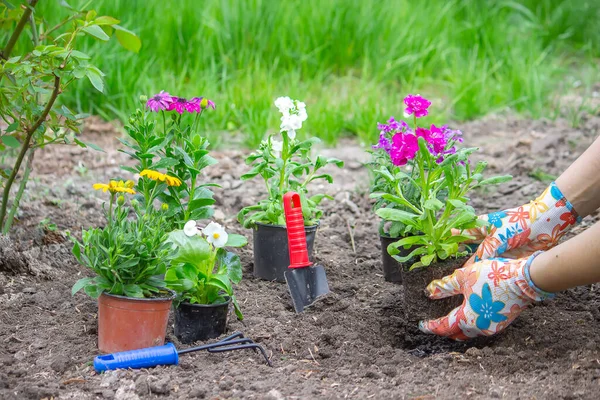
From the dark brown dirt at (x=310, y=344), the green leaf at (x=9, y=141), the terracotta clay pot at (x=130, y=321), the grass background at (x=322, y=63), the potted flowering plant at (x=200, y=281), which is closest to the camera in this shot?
the dark brown dirt at (x=310, y=344)

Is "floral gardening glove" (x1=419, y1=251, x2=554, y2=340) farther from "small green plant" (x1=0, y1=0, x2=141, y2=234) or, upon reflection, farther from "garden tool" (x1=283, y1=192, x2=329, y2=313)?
"small green plant" (x1=0, y1=0, x2=141, y2=234)

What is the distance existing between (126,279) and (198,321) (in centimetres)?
25

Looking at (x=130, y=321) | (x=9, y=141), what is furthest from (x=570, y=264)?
(x=9, y=141)

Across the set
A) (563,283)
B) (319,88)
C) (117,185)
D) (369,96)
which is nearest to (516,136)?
(369,96)

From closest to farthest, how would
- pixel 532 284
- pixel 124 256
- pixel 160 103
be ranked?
pixel 124 256
pixel 532 284
pixel 160 103

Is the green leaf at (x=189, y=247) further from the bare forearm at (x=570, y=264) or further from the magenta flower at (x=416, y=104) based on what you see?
the bare forearm at (x=570, y=264)

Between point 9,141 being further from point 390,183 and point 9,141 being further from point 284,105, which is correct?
point 390,183

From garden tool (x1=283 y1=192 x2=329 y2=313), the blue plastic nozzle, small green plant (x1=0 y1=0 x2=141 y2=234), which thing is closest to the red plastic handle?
garden tool (x1=283 y1=192 x2=329 y2=313)

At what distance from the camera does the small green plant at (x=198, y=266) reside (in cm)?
206

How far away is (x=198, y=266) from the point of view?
2.11 m

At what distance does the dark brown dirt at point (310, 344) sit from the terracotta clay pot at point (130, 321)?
0.09 metres

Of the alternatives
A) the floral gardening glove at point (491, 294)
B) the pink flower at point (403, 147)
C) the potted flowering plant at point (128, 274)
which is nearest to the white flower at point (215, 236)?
the potted flowering plant at point (128, 274)

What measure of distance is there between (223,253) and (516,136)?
9.08 feet

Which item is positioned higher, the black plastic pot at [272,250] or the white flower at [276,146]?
the white flower at [276,146]
